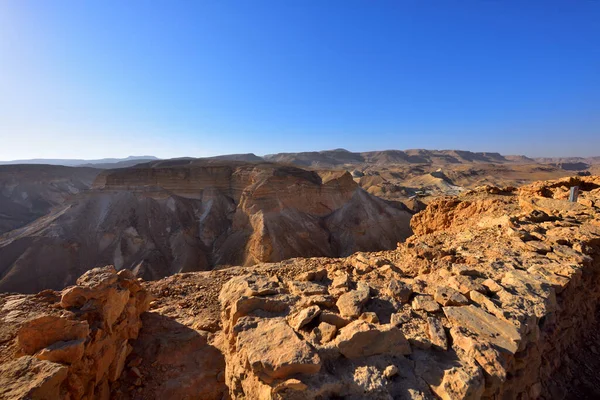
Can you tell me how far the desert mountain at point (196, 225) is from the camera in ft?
85.1

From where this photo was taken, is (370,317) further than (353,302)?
No

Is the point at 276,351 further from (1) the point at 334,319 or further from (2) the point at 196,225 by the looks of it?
(2) the point at 196,225

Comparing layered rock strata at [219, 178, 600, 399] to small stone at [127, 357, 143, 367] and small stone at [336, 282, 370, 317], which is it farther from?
small stone at [127, 357, 143, 367]

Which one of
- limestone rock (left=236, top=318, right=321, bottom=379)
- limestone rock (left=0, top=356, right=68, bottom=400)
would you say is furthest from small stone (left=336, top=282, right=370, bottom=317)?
limestone rock (left=0, top=356, right=68, bottom=400)

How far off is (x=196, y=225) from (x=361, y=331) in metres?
30.3

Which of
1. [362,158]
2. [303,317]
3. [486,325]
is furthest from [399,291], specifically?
[362,158]

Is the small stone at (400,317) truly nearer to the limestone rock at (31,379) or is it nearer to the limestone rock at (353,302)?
the limestone rock at (353,302)

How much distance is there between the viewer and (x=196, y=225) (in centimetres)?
3106

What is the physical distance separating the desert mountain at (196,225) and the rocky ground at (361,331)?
785 inches

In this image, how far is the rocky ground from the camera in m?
2.98

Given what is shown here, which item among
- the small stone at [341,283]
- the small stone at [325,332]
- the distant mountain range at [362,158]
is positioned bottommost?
the small stone at [325,332]

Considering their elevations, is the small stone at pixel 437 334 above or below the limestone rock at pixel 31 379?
above

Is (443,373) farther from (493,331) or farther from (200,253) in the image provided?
(200,253)

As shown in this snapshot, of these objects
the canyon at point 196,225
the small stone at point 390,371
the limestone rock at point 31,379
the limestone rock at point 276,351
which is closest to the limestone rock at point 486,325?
the small stone at point 390,371
